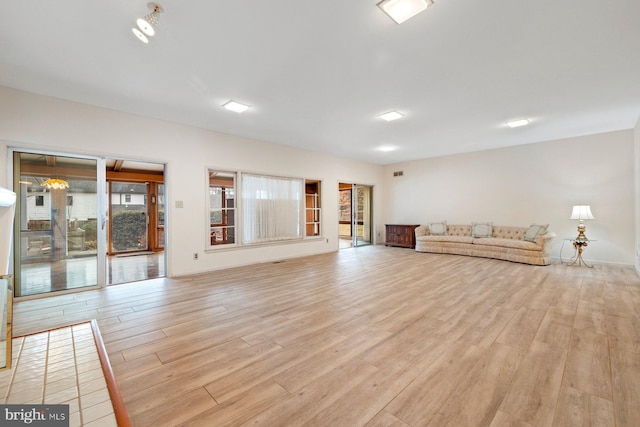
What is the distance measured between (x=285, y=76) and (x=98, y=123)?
3.11 meters

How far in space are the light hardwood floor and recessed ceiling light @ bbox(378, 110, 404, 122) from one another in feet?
9.18

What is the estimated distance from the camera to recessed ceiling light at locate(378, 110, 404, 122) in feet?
14.2

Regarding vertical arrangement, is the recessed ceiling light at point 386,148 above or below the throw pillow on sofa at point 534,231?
above

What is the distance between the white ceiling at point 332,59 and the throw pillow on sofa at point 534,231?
7.63 feet

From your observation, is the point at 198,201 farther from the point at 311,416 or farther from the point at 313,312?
the point at 311,416

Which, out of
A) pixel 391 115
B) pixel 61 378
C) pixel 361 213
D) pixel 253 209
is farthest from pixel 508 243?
pixel 61 378

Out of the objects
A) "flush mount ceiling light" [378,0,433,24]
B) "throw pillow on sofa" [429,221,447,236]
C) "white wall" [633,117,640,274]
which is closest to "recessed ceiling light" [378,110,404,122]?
"flush mount ceiling light" [378,0,433,24]

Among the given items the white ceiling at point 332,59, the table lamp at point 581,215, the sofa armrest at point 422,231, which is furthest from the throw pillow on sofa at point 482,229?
the white ceiling at point 332,59

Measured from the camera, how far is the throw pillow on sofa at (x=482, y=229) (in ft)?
22.4

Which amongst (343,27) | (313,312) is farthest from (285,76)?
(313,312)

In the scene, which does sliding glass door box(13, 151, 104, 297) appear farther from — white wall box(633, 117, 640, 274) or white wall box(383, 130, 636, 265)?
white wall box(633, 117, 640, 274)

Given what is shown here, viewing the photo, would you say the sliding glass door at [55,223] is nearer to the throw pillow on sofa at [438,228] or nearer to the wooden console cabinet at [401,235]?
the wooden console cabinet at [401,235]

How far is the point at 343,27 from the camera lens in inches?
91.1

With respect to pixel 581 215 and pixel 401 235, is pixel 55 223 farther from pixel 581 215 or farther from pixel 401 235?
pixel 581 215
